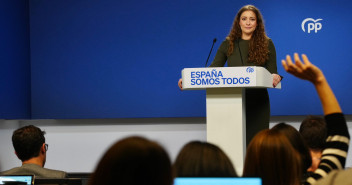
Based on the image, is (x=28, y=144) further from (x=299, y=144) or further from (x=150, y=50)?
(x=150, y=50)

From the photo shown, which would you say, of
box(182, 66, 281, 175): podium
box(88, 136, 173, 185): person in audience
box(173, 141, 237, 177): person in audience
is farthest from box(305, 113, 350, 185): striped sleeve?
box(182, 66, 281, 175): podium

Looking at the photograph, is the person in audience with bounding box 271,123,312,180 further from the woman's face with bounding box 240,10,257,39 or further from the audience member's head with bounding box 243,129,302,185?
the woman's face with bounding box 240,10,257,39

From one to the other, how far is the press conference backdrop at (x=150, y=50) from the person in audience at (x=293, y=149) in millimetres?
3735

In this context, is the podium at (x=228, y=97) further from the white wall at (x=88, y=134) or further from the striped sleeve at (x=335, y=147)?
the white wall at (x=88, y=134)

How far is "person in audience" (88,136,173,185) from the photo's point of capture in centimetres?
118

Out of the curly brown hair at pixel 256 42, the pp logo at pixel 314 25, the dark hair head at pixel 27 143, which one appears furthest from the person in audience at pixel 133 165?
the pp logo at pixel 314 25

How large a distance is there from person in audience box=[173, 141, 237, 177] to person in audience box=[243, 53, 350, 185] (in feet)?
0.55

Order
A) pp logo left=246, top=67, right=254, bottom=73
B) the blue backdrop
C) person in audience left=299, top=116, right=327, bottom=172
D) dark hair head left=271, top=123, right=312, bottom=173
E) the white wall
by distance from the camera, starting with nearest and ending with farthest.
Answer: dark hair head left=271, top=123, right=312, bottom=173
person in audience left=299, top=116, right=327, bottom=172
pp logo left=246, top=67, right=254, bottom=73
the blue backdrop
the white wall

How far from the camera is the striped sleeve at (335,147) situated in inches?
72.1

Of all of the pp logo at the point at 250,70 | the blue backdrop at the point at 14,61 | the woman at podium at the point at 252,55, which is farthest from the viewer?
the blue backdrop at the point at 14,61

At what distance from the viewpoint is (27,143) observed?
3.59 m

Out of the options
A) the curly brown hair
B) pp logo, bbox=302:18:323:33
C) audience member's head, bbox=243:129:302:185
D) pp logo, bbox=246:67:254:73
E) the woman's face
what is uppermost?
pp logo, bbox=302:18:323:33

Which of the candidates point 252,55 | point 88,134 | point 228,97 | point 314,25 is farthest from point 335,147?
point 88,134

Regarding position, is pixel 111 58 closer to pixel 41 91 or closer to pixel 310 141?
pixel 41 91
